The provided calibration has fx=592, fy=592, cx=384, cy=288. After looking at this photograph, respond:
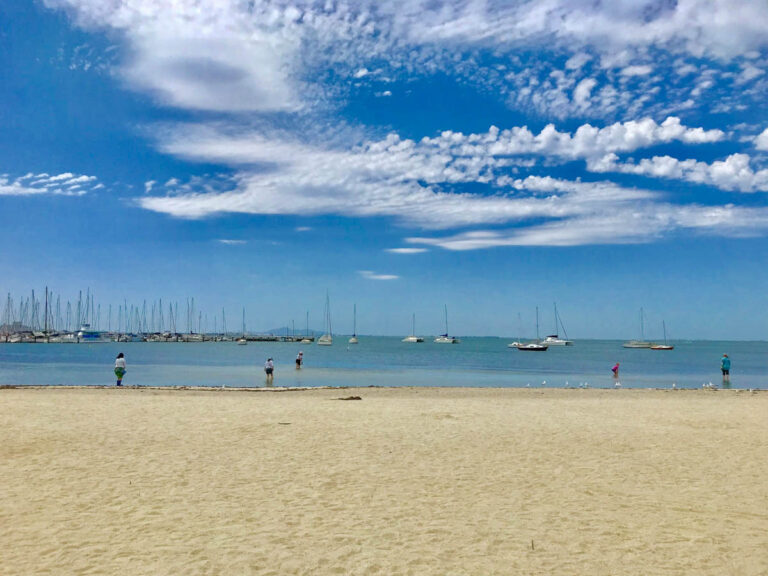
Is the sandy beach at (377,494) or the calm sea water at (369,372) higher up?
the sandy beach at (377,494)

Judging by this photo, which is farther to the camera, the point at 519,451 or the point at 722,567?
the point at 519,451

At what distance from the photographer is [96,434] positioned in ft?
48.5

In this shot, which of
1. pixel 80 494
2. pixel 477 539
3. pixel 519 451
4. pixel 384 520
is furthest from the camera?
pixel 519 451

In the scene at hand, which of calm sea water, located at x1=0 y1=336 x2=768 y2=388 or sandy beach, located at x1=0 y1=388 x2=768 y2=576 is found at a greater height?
sandy beach, located at x1=0 y1=388 x2=768 y2=576

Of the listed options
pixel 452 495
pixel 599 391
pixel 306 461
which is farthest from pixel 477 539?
pixel 599 391

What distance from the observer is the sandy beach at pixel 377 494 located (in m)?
6.96

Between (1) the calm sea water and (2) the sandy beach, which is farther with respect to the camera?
(1) the calm sea water

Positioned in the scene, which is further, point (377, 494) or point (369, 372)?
point (369, 372)

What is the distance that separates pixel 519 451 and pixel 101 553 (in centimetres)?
Result: 918

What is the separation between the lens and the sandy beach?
22.9 feet

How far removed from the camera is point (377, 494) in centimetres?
975

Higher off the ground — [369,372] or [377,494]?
[377,494]

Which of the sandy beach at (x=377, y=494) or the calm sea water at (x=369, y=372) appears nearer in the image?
the sandy beach at (x=377, y=494)

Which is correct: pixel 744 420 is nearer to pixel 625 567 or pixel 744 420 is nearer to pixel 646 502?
pixel 646 502
